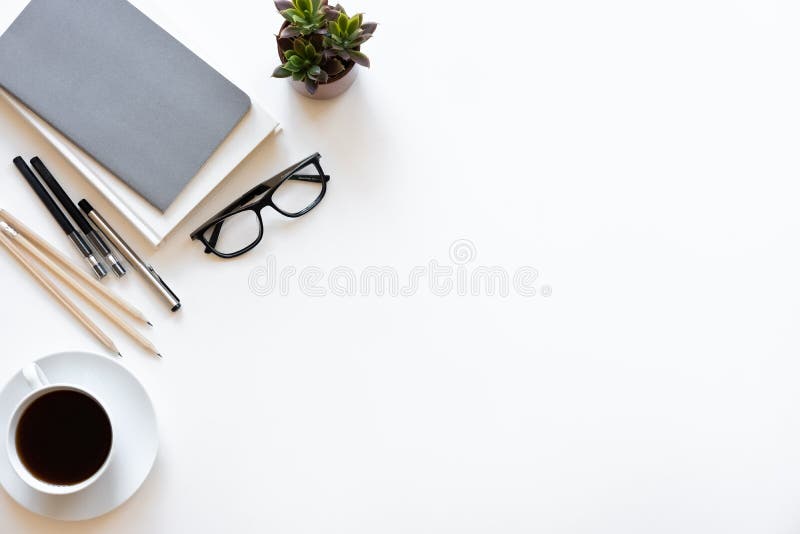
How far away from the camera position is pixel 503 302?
1055mm

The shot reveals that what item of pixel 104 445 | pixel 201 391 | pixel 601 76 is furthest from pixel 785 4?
pixel 104 445

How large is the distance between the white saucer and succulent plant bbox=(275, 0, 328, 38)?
0.47 meters

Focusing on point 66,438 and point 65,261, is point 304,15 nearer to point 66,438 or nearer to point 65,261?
point 65,261

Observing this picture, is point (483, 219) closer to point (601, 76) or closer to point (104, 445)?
point (601, 76)

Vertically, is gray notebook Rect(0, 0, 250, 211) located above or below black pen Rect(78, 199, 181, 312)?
above

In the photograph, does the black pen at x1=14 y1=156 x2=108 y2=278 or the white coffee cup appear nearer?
the white coffee cup

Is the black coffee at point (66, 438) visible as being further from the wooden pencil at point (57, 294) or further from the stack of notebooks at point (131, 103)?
the stack of notebooks at point (131, 103)

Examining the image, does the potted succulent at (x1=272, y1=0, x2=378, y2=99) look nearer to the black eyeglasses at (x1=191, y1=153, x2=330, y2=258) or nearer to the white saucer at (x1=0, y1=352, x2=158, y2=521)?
the black eyeglasses at (x1=191, y1=153, x2=330, y2=258)

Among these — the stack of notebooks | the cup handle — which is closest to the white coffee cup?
the cup handle

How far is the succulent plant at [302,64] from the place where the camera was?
93cm

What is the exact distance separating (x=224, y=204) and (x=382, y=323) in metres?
0.27

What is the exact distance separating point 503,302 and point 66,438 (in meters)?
0.59

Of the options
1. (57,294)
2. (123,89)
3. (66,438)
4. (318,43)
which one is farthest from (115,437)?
(318,43)

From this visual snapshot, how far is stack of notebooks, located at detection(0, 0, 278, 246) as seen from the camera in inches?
37.5
